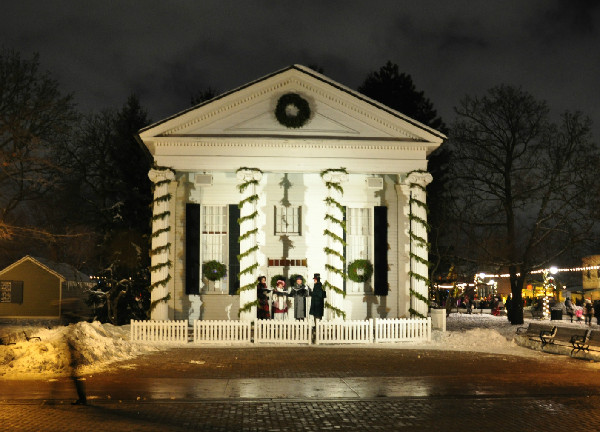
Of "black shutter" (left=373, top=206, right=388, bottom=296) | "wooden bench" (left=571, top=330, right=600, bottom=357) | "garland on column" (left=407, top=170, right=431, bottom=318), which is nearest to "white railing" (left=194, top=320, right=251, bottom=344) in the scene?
"black shutter" (left=373, top=206, right=388, bottom=296)

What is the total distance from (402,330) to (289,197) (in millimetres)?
7337

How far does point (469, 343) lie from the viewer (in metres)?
23.2

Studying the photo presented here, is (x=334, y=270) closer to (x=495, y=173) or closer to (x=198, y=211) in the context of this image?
(x=198, y=211)

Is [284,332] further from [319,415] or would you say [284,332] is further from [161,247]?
[319,415]

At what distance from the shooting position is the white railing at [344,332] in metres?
23.2

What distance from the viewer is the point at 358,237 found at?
2809 centimetres

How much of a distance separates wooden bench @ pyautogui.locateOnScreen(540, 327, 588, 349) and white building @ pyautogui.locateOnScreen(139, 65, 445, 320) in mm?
5670

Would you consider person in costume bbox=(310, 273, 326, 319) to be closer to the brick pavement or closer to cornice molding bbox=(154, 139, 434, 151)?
cornice molding bbox=(154, 139, 434, 151)

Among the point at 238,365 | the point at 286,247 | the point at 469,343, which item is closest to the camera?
the point at 238,365

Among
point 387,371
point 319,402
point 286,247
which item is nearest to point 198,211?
point 286,247

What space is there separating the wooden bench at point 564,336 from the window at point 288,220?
10.4 m

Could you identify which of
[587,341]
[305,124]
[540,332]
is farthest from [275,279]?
[587,341]

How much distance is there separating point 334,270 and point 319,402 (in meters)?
13.3

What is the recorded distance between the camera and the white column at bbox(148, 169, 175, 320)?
84.7 feet
